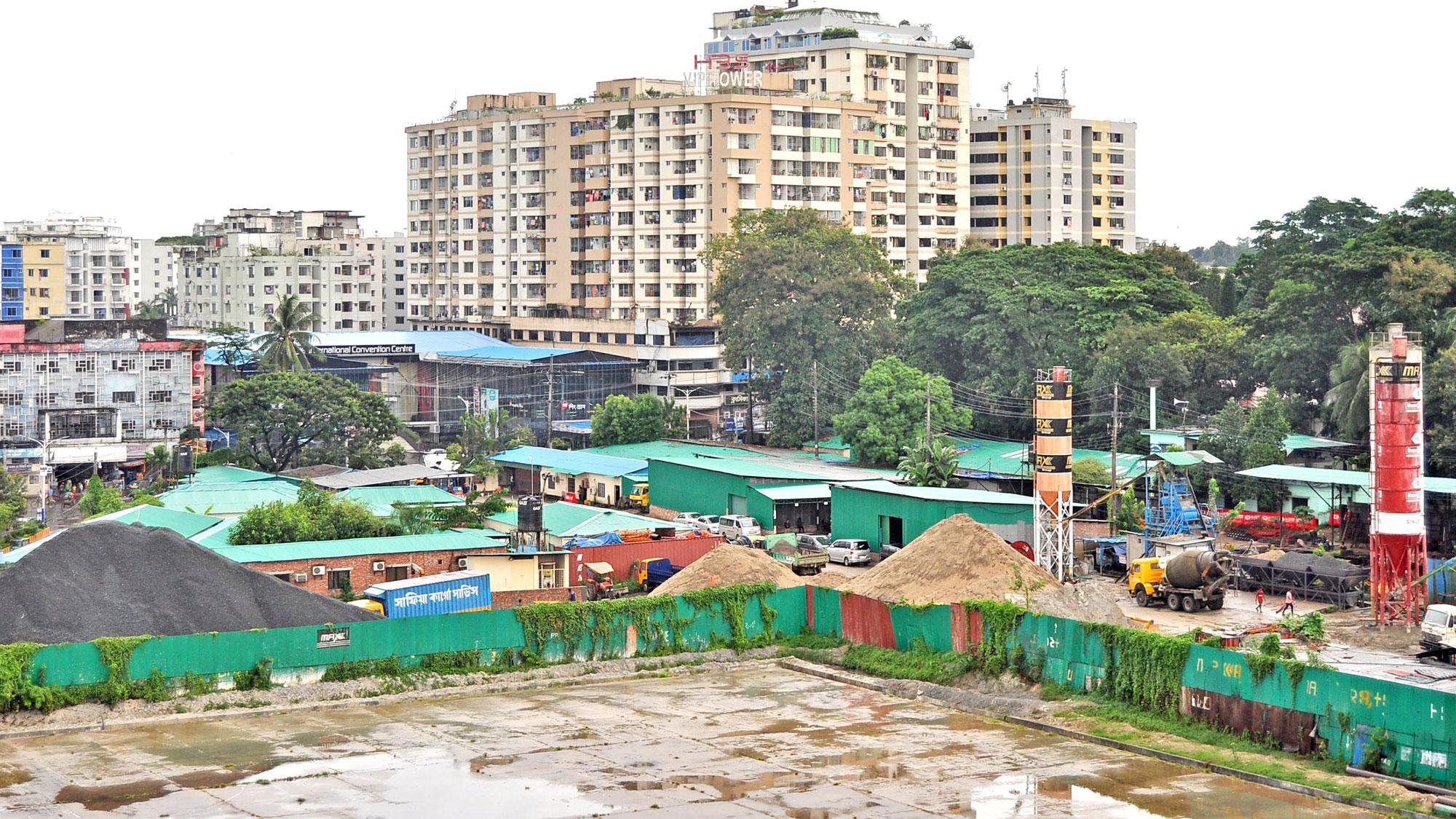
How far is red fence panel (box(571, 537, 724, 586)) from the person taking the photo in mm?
Answer: 45250

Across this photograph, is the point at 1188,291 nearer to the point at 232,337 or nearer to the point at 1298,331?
the point at 1298,331

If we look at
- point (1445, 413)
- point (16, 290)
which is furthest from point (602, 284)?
point (1445, 413)

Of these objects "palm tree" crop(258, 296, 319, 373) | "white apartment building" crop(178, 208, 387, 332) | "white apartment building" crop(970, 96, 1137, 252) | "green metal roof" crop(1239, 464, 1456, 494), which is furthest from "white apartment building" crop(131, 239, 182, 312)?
"green metal roof" crop(1239, 464, 1456, 494)

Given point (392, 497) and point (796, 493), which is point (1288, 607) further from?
point (392, 497)

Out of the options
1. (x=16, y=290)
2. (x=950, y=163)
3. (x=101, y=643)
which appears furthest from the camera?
(x=16, y=290)

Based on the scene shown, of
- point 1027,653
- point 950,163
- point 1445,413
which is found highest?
point 950,163

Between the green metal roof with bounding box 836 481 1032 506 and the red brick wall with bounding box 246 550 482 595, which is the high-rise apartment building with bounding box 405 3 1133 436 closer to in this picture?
the green metal roof with bounding box 836 481 1032 506

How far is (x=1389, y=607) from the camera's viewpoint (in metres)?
41.2

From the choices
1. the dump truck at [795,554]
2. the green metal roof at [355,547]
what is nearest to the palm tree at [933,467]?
the dump truck at [795,554]

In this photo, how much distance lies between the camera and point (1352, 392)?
57.0m

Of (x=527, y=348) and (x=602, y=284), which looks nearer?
(x=527, y=348)

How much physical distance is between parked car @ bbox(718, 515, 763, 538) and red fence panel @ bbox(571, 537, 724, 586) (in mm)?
7108

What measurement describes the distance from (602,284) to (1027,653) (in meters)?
69.7

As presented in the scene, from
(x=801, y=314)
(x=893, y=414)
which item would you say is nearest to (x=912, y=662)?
(x=893, y=414)
